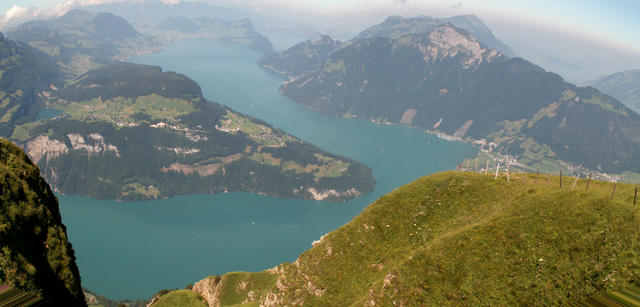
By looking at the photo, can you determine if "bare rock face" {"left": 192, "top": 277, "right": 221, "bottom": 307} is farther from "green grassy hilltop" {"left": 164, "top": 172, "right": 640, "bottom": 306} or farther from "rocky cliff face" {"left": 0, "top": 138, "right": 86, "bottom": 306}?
"rocky cliff face" {"left": 0, "top": 138, "right": 86, "bottom": 306}

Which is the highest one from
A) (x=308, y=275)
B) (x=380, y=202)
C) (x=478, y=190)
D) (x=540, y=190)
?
(x=540, y=190)

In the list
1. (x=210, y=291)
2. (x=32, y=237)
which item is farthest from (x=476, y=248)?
(x=210, y=291)

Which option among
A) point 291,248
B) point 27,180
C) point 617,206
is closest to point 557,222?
point 617,206

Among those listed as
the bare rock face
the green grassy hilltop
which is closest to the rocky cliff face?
the green grassy hilltop

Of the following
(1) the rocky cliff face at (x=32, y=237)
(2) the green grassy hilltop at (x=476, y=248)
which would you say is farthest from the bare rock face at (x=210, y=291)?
(1) the rocky cliff face at (x=32, y=237)

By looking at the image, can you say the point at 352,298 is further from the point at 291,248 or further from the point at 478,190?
the point at 291,248
